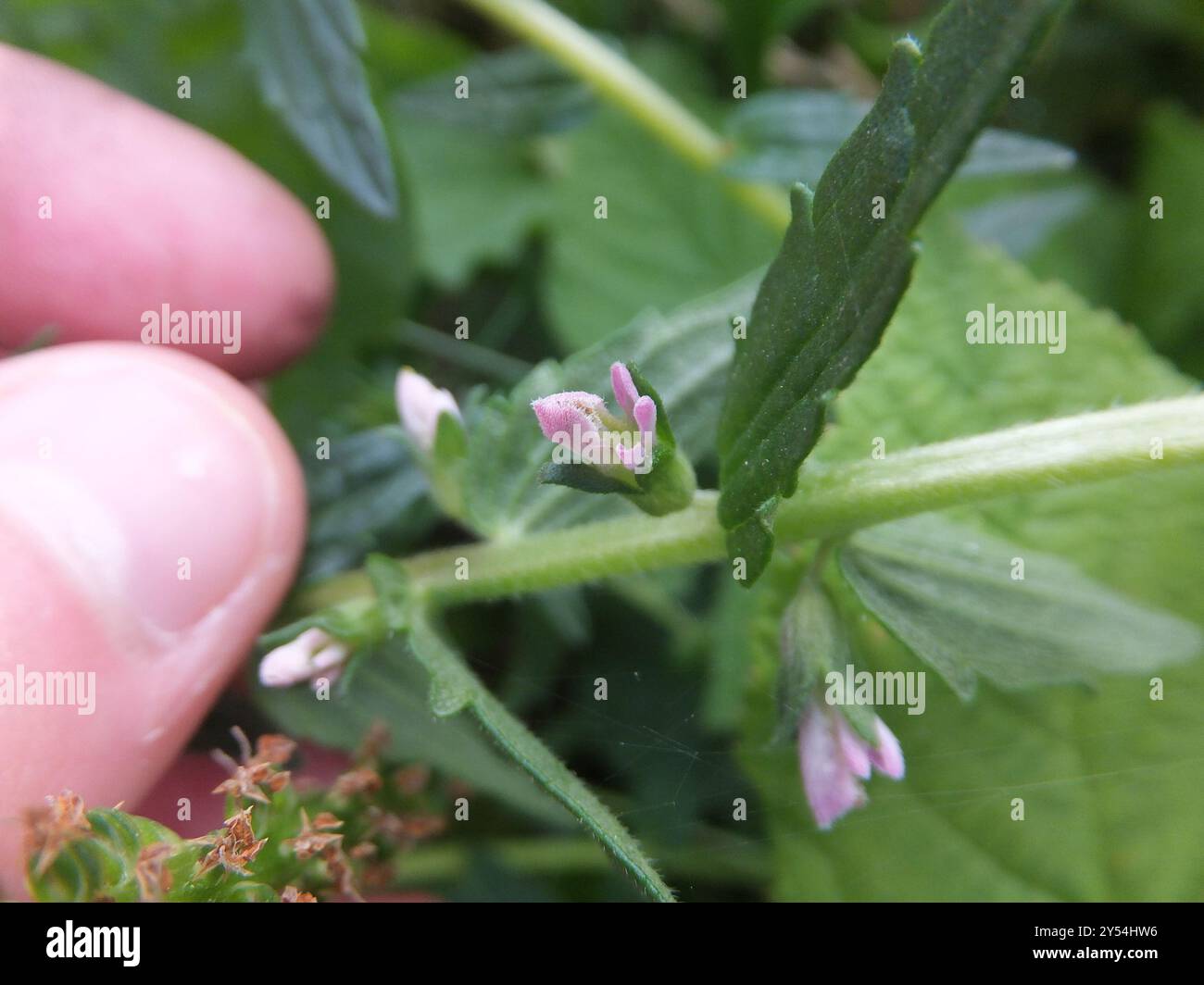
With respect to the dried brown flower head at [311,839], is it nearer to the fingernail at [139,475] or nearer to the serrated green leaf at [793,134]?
the fingernail at [139,475]

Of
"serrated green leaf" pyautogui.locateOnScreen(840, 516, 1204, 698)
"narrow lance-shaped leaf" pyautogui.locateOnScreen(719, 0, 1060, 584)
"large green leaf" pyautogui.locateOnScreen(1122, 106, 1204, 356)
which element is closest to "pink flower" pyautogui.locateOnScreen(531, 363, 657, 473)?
"narrow lance-shaped leaf" pyautogui.locateOnScreen(719, 0, 1060, 584)

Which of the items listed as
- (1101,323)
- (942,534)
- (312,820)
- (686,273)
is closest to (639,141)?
(686,273)

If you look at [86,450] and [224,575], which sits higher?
[86,450]

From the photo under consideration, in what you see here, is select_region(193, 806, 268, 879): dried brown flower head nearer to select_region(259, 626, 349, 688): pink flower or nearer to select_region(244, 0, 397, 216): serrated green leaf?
select_region(259, 626, 349, 688): pink flower

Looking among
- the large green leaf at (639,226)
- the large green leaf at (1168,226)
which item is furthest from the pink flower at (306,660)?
the large green leaf at (1168,226)
